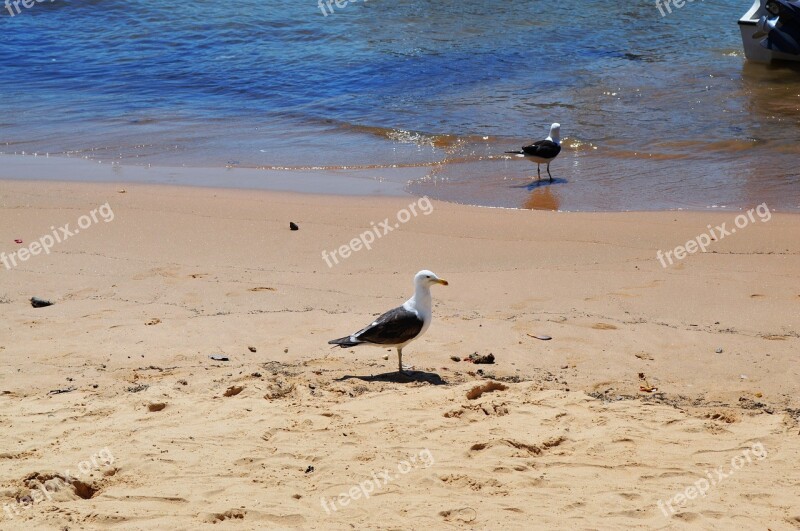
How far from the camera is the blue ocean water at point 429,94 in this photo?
12484 millimetres

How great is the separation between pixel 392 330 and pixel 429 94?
11.6 meters

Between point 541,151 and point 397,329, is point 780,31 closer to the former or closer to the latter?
point 541,151

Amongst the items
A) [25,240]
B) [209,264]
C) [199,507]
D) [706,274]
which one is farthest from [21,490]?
[706,274]

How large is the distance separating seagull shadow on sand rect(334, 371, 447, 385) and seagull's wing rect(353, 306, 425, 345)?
23 cm

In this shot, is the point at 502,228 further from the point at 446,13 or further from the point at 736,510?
the point at 446,13

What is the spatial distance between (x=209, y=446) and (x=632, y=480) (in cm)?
228

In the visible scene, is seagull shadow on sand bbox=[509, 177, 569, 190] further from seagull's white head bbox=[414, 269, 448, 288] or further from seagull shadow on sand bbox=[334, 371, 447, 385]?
seagull shadow on sand bbox=[334, 371, 447, 385]

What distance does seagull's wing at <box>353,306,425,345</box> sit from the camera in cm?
621

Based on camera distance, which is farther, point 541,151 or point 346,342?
point 541,151

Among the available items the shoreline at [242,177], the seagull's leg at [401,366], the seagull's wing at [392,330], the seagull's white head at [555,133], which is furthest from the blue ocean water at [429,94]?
the seagull's wing at [392,330]

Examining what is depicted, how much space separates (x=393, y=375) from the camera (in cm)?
625

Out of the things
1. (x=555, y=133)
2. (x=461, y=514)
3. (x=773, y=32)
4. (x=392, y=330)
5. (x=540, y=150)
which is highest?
(x=773, y=32)

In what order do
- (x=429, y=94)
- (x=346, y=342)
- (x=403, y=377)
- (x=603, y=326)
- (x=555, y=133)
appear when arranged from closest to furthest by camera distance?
(x=403, y=377) → (x=346, y=342) → (x=603, y=326) → (x=555, y=133) → (x=429, y=94)

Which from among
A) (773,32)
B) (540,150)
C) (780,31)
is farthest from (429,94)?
A: (780,31)
